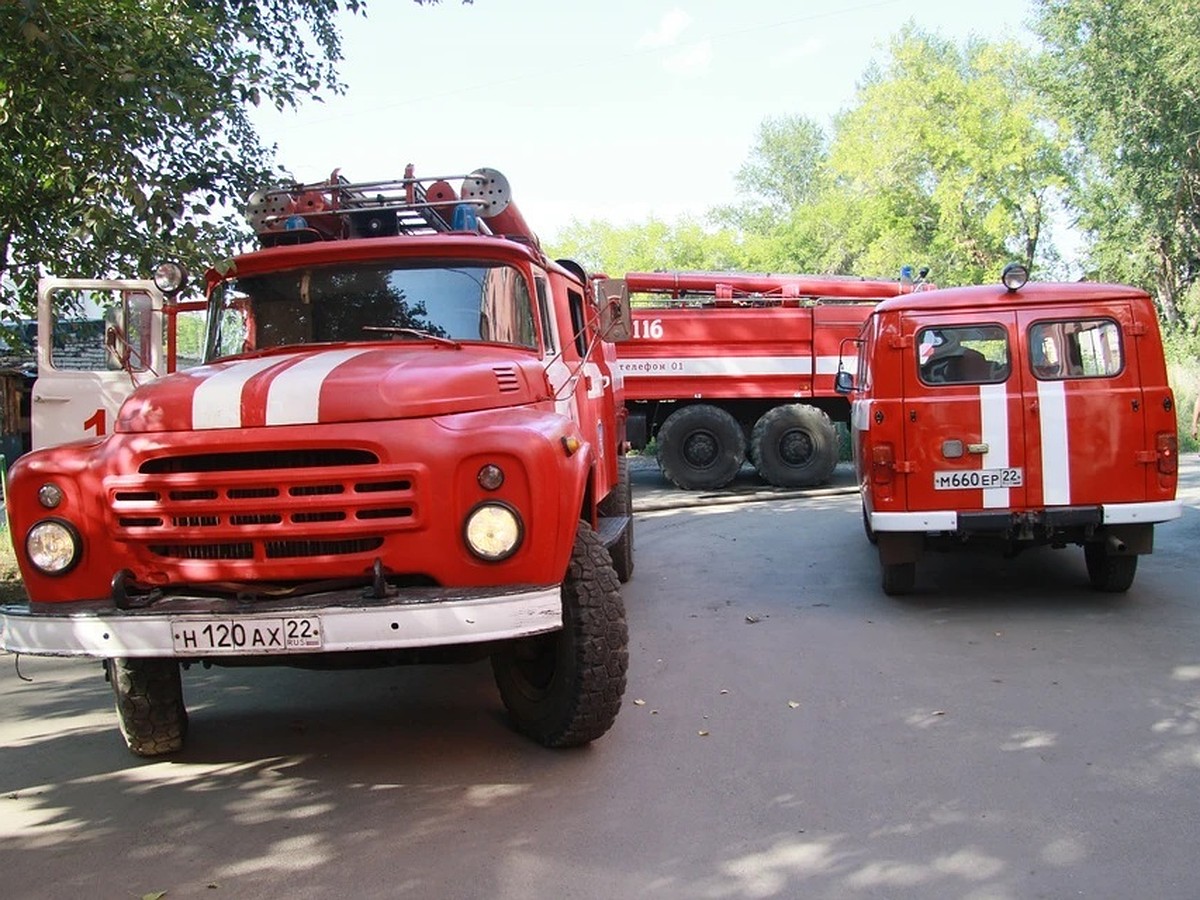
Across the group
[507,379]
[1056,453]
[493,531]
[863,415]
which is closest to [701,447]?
[863,415]

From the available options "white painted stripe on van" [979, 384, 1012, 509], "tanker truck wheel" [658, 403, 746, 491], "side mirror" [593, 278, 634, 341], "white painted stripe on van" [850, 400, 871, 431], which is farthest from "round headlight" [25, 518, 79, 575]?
"tanker truck wheel" [658, 403, 746, 491]

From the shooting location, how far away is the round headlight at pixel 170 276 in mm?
5766

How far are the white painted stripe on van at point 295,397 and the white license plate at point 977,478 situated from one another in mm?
4252

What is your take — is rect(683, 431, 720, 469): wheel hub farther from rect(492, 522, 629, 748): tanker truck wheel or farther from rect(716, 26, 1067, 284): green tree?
rect(716, 26, 1067, 284): green tree

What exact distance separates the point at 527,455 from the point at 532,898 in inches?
59.0

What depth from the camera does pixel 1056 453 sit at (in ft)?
22.8

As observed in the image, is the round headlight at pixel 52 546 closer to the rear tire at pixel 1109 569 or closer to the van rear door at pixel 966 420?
the van rear door at pixel 966 420

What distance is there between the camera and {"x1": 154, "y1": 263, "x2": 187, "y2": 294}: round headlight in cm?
577

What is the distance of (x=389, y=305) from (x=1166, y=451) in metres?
4.89

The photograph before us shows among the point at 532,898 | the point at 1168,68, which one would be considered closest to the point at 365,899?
the point at 532,898

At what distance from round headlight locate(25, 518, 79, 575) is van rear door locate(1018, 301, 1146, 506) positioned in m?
5.51

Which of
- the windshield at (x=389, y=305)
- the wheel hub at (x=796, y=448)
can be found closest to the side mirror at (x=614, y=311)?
the windshield at (x=389, y=305)

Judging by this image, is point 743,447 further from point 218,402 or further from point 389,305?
point 218,402

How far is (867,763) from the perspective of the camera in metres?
4.40
